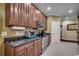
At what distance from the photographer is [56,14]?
2.23 metres

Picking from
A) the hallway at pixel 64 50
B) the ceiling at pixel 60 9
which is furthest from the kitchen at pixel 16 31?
the hallway at pixel 64 50

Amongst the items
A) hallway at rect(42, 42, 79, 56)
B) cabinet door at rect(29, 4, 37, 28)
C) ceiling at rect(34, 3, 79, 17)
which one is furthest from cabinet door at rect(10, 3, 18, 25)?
hallway at rect(42, 42, 79, 56)

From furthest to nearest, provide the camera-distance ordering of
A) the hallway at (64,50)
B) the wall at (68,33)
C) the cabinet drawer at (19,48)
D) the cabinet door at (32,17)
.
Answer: the cabinet door at (32,17)
the hallway at (64,50)
the wall at (68,33)
the cabinet drawer at (19,48)

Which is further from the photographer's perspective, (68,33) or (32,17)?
(32,17)

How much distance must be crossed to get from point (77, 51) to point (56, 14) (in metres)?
0.99

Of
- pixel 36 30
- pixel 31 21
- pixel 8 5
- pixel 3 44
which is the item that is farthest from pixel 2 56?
pixel 36 30

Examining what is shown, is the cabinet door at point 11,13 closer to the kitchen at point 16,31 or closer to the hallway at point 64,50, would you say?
the kitchen at point 16,31

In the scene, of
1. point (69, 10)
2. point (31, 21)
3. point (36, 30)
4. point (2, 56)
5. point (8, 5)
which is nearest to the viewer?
point (2, 56)

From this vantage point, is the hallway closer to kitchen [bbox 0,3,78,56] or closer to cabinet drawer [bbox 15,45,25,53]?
kitchen [bbox 0,3,78,56]

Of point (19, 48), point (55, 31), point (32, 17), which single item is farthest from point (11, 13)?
point (55, 31)

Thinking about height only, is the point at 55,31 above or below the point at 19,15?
below

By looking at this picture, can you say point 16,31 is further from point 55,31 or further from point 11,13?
point 55,31

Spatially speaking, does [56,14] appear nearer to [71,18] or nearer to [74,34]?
[71,18]

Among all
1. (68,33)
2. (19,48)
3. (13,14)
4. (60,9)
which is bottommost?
(19,48)
